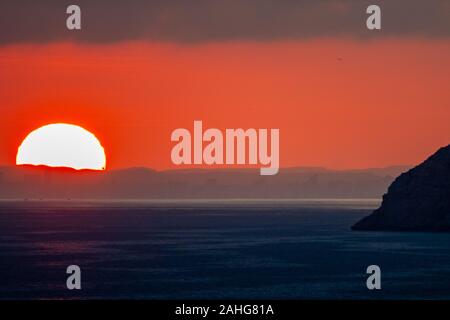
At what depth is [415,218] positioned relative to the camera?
159 metres

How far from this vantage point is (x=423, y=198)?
157 metres

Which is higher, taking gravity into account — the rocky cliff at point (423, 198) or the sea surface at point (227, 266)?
the rocky cliff at point (423, 198)

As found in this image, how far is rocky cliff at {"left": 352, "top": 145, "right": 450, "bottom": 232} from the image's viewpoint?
155500mm

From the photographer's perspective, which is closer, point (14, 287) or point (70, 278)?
point (14, 287)

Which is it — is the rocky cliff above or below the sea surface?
above

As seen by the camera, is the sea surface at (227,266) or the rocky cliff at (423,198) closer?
the sea surface at (227,266)

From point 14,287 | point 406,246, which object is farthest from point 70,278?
point 406,246

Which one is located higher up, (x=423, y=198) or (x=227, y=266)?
(x=423, y=198)

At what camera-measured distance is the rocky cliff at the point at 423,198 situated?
6122 inches

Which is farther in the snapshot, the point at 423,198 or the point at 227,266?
the point at 423,198

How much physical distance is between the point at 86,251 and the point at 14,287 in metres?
43.0

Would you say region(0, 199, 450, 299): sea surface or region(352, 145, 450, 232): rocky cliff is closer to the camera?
region(0, 199, 450, 299): sea surface
